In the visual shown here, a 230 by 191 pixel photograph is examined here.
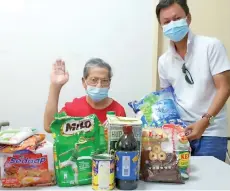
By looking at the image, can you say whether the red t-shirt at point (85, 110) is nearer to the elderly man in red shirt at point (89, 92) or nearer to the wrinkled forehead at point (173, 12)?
the elderly man in red shirt at point (89, 92)

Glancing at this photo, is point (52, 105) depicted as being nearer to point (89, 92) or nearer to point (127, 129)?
point (89, 92)

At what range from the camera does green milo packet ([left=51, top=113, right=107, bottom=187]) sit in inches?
41.9

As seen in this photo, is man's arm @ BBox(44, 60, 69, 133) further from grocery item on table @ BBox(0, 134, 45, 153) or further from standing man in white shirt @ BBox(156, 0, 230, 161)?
standing man in white shirt @ BBox(156, 0, 230, 161)

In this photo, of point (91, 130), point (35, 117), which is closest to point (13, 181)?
point (91, 130)

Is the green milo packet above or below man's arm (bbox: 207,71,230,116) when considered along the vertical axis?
below

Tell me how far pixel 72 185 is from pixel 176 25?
1.09 m

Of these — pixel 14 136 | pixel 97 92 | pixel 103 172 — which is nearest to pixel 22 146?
pixel 14 136

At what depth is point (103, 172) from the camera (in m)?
1.02

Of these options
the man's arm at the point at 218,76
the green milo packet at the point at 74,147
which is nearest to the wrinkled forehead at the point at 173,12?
the man's arm at the point at 218,76

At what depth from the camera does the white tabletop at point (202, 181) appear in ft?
3.60

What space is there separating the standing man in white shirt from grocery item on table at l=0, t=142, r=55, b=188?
2.72 feet

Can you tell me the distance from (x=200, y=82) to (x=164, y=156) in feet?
2.31

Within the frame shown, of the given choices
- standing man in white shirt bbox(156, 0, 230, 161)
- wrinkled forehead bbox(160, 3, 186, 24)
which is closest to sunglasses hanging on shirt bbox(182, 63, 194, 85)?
standing man in white shirt bbox(156, 0, 230, 161)

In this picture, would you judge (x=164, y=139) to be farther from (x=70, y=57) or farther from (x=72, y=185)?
(x=70, y=57)
